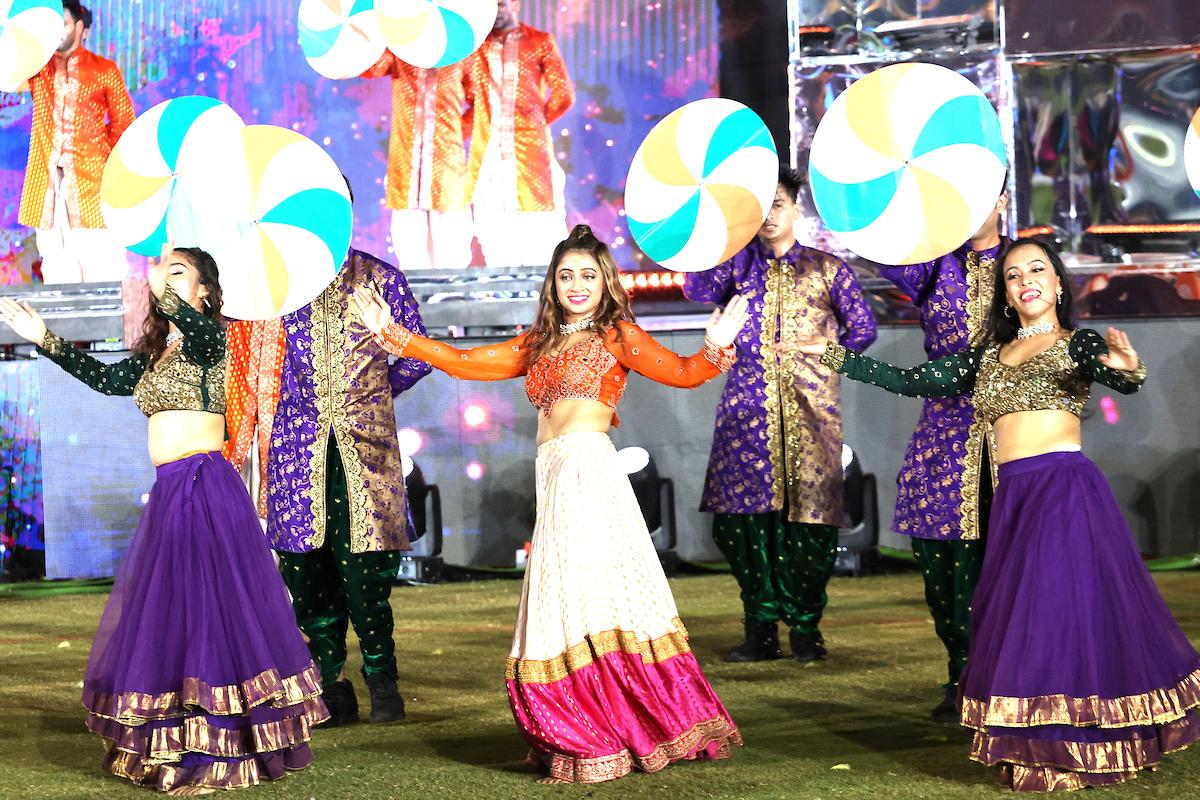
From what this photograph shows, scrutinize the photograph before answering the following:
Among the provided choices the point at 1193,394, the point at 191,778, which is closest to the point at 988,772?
the point at 191,778

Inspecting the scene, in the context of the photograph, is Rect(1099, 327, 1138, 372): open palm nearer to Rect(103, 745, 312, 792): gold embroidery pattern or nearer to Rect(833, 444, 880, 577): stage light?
Rect(103, 745, 312, 792): gold embroidery pattern

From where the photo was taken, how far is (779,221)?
543 cm

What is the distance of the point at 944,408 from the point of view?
14.9 feet

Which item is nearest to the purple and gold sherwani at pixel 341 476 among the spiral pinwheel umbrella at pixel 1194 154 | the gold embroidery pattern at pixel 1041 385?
the gold embroidery pattern at pixel 1041 385

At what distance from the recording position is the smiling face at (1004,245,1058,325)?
3.81m

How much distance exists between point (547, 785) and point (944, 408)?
1721mm

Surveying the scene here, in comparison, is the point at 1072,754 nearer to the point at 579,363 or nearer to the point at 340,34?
the point at 579,363

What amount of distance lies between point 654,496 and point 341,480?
116 inches

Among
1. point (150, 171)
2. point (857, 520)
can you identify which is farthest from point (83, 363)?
point (857, 520)

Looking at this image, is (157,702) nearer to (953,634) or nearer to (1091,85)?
(953,634)

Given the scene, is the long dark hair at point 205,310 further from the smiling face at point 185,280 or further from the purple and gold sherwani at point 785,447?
the purple and gold sherwani at point 785,447

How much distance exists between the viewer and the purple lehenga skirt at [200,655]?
366 cm

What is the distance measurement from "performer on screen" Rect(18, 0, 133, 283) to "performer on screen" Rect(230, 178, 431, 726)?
324 cm

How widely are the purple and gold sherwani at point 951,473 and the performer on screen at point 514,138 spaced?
9.86 feet
